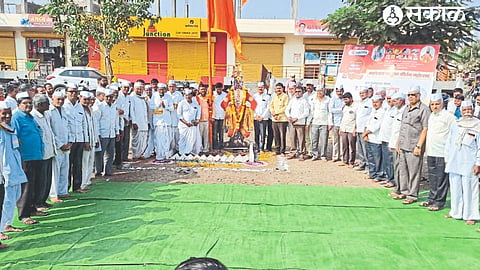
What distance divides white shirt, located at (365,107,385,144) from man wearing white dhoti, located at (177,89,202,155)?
3449 millimetres

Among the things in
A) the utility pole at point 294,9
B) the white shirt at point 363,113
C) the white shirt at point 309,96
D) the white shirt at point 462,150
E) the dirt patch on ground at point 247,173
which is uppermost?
the utility pole at point 294,9

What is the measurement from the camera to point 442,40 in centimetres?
870

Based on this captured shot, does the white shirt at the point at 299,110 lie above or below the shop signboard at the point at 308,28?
below

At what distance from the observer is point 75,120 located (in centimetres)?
571

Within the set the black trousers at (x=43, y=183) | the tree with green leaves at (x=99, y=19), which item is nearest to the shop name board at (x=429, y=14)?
the black trousers at (x=43, y=183)

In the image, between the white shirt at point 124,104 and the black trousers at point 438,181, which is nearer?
the black trousers at point 438,181

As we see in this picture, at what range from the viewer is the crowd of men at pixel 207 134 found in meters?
4.67

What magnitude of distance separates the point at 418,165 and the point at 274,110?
12.7 ft

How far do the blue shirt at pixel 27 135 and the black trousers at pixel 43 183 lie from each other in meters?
0.23

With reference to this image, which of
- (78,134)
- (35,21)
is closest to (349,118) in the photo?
(78,134)

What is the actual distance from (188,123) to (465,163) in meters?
5.16

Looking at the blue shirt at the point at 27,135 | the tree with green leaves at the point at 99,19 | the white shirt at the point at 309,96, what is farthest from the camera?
the tree with green leaves at the point at 99,19

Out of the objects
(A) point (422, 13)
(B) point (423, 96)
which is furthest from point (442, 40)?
(B) point (423, 96)

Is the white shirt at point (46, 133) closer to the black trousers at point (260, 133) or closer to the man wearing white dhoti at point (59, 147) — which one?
the man wearing white dhoti at point (59, 147)
